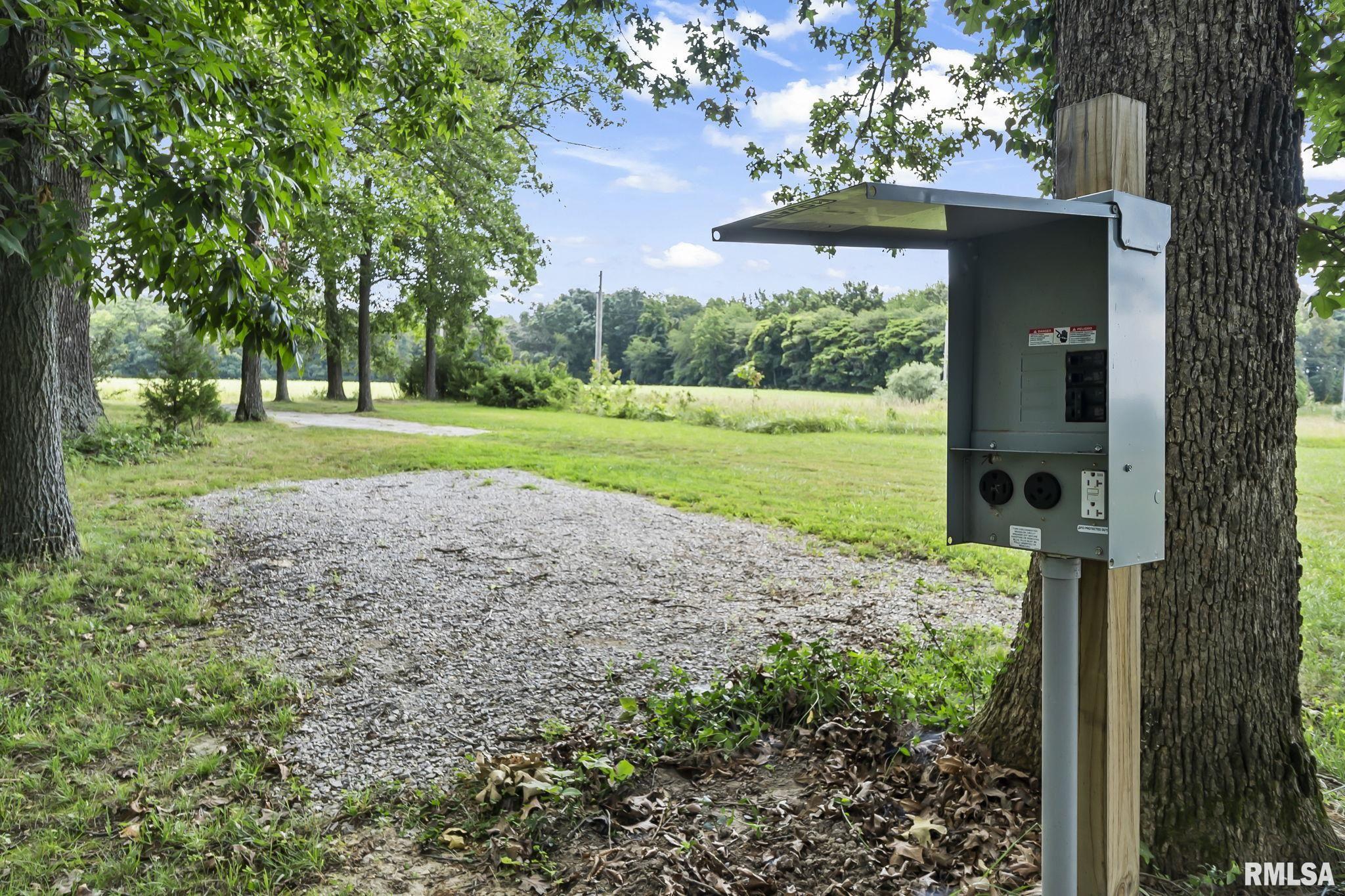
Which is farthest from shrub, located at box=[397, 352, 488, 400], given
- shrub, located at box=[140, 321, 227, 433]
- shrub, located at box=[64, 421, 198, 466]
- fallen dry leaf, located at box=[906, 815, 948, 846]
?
fallen dry leaf, located at box=[906, 815, 948, 846]

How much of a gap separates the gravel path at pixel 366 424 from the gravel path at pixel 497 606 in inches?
306

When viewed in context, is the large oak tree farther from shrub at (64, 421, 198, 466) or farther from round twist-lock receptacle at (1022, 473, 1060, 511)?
shrub at (64, 421, 198, 466)

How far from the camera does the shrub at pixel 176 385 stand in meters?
11.9

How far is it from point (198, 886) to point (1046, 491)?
2.61 metres

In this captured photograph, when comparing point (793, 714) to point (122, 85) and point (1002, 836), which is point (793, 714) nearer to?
point (1002, 836)

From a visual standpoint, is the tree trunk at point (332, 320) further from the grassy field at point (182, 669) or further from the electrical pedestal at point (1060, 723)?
the electrical pedestal at point (1060, 723)

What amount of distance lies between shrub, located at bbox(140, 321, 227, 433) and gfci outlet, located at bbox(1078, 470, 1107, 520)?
12.7 meters

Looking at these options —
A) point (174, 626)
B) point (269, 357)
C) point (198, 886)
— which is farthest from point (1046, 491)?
point (174, 626)

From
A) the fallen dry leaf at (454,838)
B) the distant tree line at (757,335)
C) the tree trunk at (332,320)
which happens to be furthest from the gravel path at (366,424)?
the fallen dry leaf at (454,838)

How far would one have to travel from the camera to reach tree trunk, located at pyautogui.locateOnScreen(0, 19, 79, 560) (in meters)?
5.31

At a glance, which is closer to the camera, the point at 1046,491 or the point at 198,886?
the point at 1046,491

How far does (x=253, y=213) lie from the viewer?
3.64m

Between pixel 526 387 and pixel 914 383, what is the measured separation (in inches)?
445

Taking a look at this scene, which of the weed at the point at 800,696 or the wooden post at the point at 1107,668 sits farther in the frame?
the weed at the point at 800,696
